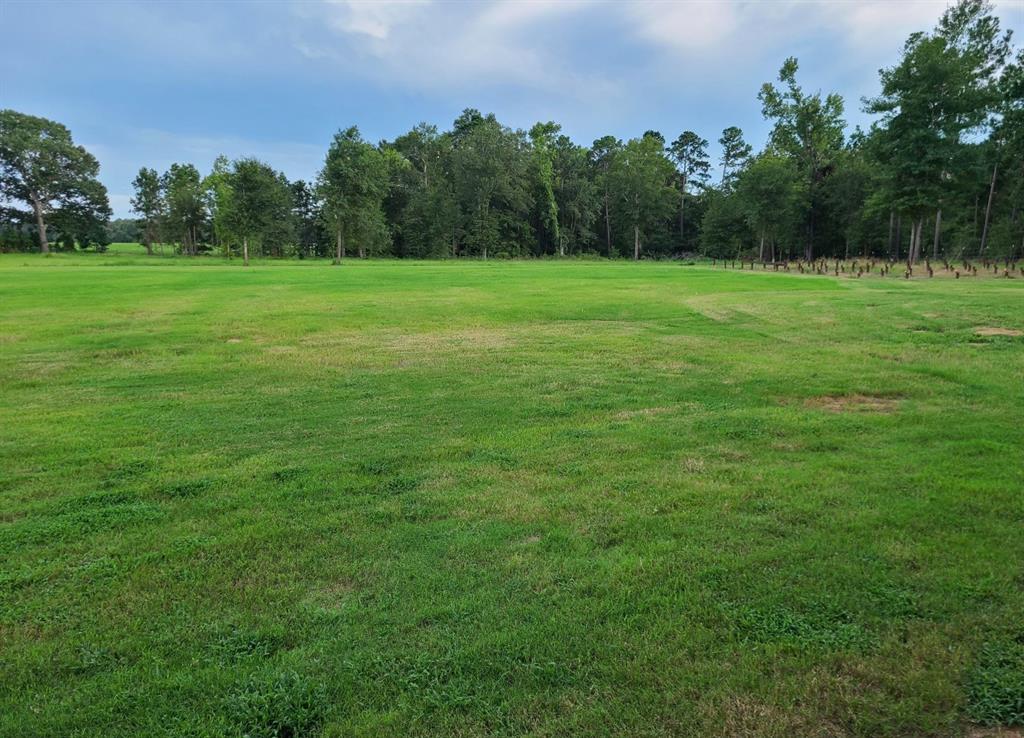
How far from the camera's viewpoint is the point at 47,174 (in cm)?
8300

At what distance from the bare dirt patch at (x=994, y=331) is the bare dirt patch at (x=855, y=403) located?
6730mm

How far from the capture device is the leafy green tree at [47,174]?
266 feet

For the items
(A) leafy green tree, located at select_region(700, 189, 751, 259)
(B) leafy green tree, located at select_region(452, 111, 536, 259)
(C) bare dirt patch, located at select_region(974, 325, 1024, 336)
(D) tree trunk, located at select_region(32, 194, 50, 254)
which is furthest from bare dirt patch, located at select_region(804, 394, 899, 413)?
(D) tree trunk, located at select_region(32, 194, 50, 254)

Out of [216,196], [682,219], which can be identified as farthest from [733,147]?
[216,196]

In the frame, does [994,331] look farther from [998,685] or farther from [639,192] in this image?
[639,192]

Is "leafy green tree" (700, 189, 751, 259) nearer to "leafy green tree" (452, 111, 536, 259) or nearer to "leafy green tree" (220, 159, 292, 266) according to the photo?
"leafy green tree" (452, 111, 536, 259)

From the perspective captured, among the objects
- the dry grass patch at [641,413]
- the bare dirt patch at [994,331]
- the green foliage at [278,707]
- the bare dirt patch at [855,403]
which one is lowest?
the green foliage at [278,707]

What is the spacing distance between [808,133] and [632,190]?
2757 centimetres

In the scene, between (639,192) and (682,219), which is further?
(682,219)

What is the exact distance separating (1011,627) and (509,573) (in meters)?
2.73

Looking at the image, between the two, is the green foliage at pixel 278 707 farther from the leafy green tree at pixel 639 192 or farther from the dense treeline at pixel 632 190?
the leafy green tree at pixel 639 192

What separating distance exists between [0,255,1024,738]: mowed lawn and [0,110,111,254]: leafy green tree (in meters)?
93.2

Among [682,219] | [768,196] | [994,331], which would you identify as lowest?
[994,331]

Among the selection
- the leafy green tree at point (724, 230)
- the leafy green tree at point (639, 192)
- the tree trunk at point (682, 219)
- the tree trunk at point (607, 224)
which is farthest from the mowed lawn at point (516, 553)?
the tree trunk at point (682, 219)
